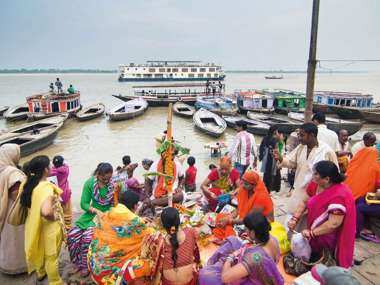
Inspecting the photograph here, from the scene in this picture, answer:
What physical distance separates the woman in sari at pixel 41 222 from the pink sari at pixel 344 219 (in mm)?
2539

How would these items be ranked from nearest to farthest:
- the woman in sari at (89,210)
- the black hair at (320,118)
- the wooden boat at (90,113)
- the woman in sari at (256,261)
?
the woman in sari at (256,261), the woman in sari at (89,210), the black hair at (320,118), the wooden boat at (90,113)

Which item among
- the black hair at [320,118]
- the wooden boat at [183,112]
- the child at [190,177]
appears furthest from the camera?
the wooden boat at [183,112]

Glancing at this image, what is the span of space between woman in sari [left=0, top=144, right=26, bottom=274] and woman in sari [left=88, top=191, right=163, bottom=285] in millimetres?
1033

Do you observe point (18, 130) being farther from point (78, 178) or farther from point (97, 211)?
point (97, 211)

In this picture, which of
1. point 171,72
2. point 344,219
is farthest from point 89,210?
point 171,72

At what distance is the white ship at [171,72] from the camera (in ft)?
200

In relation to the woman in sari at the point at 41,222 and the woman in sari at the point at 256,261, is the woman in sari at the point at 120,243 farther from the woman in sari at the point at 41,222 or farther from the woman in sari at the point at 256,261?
the woman in sari at the point at 256,261

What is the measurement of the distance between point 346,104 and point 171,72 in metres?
45.4

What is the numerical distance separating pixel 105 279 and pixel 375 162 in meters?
3.68

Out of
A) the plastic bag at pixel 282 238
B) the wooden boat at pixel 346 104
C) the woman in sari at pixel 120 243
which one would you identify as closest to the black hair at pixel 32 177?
the woman in sari at pixel 120 243

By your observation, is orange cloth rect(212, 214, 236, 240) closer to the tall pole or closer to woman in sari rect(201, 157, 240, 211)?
woman in sari rect(201, 157, 240, 211)

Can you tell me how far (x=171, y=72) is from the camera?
61.6 m

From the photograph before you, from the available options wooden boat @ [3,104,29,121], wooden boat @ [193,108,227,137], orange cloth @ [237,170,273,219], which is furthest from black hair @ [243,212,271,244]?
wooden boat @ [3,104,29,121]

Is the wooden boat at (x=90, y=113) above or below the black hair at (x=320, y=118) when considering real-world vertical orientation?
below
